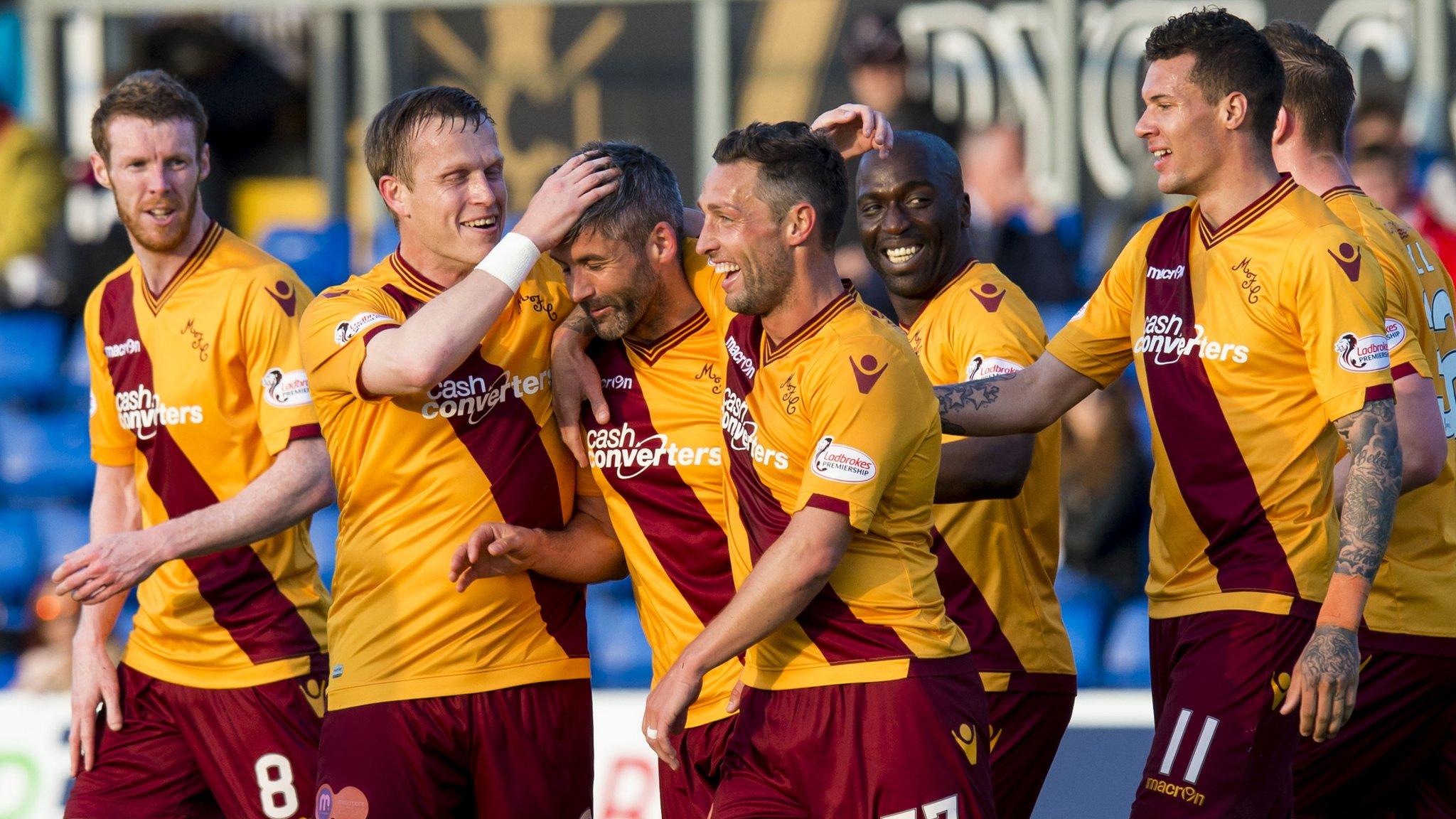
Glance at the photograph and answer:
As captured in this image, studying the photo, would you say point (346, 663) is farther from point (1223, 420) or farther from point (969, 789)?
point (1223, 420)

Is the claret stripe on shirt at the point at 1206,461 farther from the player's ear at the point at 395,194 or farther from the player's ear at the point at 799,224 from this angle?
the player's ear at the point at 395,194

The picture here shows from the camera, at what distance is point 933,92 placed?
35.5 feet

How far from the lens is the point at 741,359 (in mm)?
4445

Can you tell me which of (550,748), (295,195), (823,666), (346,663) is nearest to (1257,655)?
(823,666)

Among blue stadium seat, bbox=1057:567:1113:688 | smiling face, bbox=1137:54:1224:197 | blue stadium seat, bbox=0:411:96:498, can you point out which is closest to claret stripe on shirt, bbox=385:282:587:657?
smiling face, bbox=1137:54:1224:197

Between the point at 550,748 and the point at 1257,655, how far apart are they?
6.13ft

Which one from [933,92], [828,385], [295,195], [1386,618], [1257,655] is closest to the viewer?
[828,385]

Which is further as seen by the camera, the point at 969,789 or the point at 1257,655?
the point at 1257,655

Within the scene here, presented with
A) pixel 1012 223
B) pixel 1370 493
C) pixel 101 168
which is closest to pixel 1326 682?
pixel 1370 493

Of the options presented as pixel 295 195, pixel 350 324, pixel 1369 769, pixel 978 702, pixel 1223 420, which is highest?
pixel 295 195

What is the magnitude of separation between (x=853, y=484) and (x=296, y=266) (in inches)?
285

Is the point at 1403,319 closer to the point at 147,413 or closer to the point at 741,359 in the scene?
the point at 741,359

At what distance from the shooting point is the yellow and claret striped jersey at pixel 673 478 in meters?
4.74

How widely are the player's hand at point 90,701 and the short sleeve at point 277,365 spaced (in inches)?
36.4
